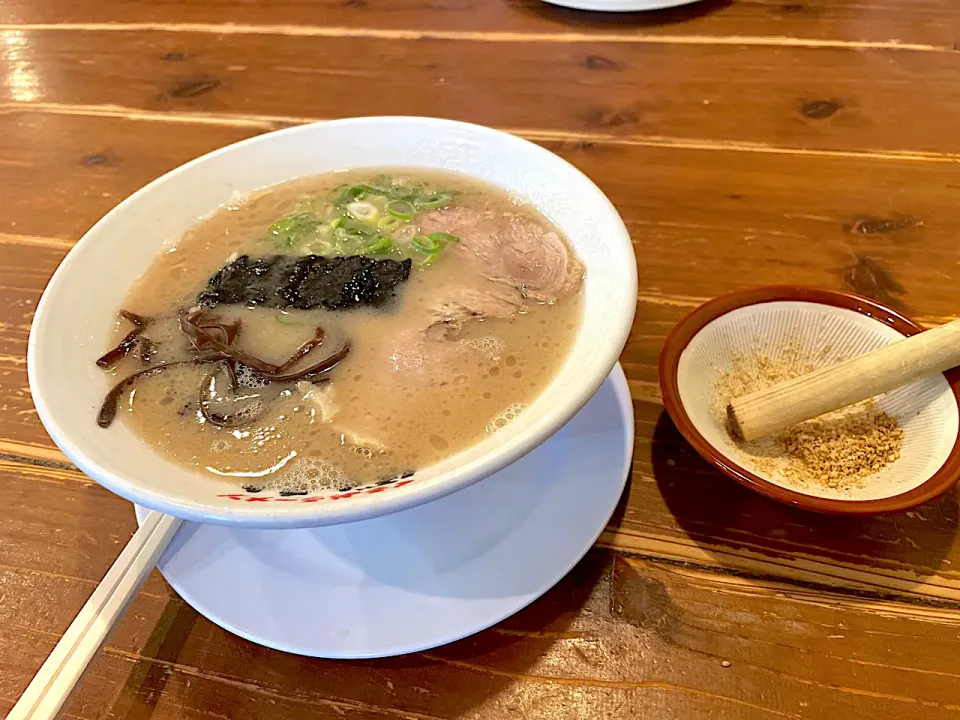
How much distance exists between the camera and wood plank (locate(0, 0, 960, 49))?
2082mm

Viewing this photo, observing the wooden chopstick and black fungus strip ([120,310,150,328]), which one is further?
black fungus strip ([120,310,150,328])

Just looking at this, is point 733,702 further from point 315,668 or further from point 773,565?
point 315,668

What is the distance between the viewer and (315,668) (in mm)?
948

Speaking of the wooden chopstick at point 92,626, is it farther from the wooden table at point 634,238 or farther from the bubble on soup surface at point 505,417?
the bubble on soup surface at point 505,417

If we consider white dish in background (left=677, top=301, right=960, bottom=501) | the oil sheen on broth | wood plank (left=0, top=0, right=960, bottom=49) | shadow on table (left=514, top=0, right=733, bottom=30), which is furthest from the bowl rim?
shadow on table (left=514, top=0, right=733, bottom=30)

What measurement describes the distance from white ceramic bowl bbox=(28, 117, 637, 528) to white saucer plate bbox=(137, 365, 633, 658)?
0.08m

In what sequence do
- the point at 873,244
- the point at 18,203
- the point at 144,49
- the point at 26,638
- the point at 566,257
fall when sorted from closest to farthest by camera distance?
the point at 26,638
the point at 566,257
the point at 873,244
the point at 18,203
the point at 144,49

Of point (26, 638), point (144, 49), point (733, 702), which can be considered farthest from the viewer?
point (144, 49)

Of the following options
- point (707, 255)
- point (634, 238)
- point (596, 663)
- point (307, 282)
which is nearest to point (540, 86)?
point (634, 238)

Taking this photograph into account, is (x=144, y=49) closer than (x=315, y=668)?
No

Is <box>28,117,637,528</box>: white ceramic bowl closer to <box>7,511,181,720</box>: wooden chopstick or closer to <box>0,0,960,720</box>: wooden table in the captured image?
<box>7,511,181,720</box>: wooden chopstick

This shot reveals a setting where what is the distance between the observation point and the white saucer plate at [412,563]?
A: 94 cm

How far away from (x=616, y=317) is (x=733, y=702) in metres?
0.51

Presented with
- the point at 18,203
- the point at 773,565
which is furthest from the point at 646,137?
the point at 18,203
